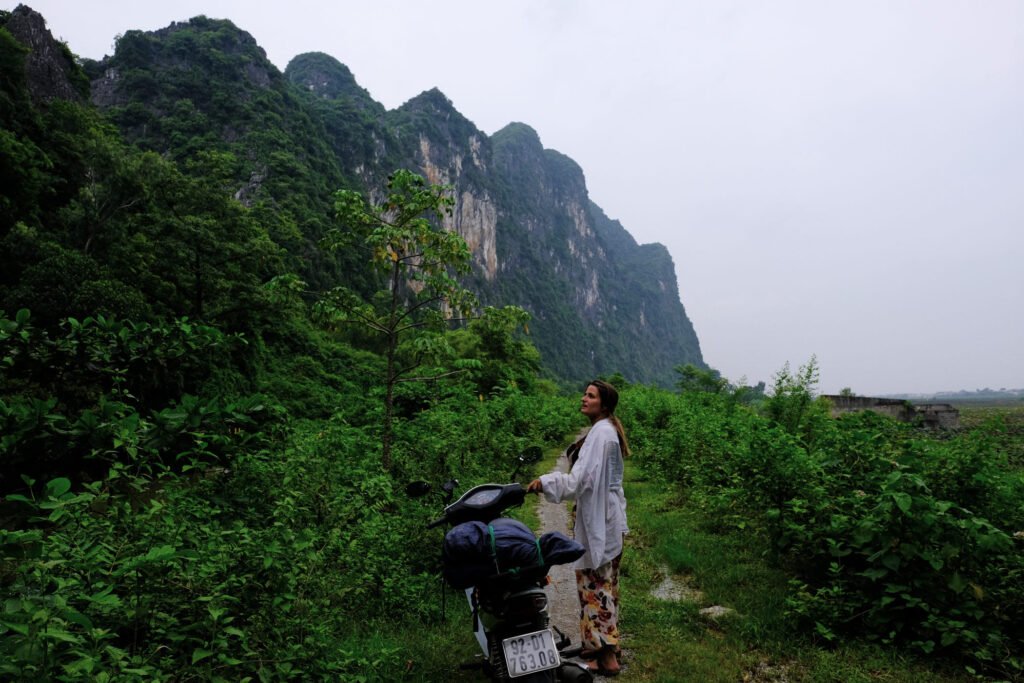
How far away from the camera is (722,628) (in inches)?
177

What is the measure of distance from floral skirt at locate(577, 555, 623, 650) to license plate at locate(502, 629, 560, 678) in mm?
1063

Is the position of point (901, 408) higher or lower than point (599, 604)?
lower

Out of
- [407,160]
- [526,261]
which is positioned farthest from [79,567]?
[526,261]

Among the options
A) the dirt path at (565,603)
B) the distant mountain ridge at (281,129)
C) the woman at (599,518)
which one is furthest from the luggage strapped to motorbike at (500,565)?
the distant mountain ridge at (281,129)

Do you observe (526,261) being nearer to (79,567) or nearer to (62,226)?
(62,226)

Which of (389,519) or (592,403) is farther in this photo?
(389,519)

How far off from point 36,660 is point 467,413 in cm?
752

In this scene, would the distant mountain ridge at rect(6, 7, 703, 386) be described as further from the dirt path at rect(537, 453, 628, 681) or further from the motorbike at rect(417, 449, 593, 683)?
the motorbike at rect(417, 449, 593, 683)

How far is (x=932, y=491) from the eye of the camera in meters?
4.17

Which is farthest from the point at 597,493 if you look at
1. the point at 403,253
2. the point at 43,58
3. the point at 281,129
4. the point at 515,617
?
the point at 281,129

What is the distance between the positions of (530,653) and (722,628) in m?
2.66

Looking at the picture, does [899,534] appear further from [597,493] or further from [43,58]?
[43,58]

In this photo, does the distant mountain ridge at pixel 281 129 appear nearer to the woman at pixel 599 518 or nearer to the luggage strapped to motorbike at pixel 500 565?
the woman at pixel 599 518

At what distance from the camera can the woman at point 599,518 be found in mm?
3652
